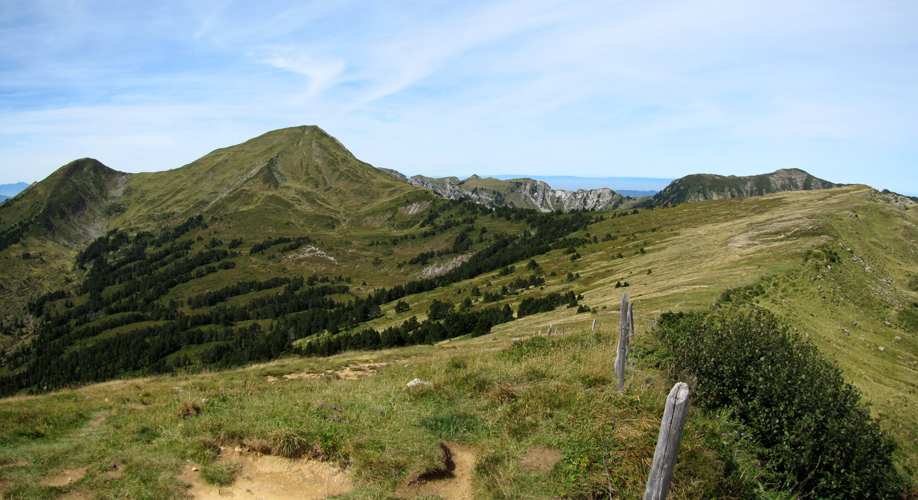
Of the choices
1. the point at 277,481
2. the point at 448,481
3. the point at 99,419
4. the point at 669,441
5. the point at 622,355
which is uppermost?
the point at 669,441

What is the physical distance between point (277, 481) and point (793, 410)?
1274cm

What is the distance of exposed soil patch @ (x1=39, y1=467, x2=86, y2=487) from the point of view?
346 inches

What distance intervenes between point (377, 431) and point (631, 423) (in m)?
6.10

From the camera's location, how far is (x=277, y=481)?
914cm

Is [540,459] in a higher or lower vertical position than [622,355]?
lower

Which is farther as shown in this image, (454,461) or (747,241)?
(747,241)

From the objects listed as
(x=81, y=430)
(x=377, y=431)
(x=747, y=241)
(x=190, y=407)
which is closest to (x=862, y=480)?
(x=377, y=431)

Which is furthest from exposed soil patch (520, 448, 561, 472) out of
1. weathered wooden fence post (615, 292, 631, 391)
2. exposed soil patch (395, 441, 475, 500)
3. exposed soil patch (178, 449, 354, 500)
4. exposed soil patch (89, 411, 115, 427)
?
exposed soil patch (89, 411, 115, 427)

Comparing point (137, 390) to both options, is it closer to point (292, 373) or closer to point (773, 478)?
point (292, 373)

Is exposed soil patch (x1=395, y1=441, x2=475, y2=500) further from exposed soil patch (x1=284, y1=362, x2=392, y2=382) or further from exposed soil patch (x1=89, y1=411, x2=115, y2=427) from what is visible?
exposed soil patch (x1=284, y1=362, x2=392, y2=382)

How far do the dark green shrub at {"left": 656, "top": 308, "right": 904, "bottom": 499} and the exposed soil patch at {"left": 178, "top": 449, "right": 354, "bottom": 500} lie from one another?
9.90 m

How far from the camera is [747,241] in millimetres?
76125

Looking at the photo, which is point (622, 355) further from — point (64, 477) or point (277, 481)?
point (64, 477)

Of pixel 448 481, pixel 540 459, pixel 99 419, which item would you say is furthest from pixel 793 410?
pixel 99 419
